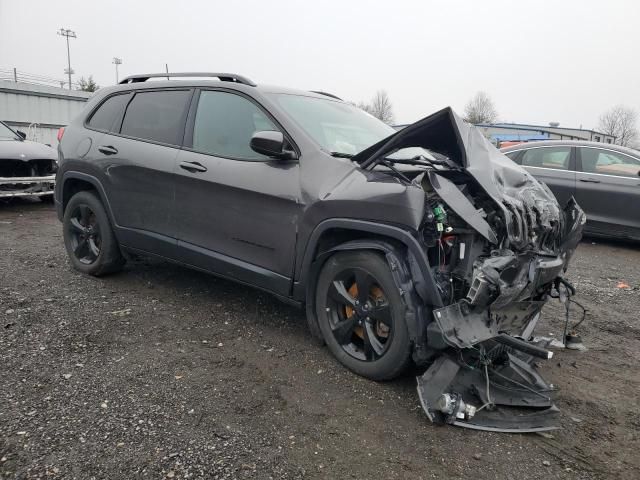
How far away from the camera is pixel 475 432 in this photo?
8.51 feet

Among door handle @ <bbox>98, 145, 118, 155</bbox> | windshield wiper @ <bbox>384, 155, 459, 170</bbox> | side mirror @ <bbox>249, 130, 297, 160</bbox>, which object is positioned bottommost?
door handle @ <bbox>98, 145, 118, 155</bbox>

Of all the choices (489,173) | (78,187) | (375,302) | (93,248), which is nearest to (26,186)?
(78,187)

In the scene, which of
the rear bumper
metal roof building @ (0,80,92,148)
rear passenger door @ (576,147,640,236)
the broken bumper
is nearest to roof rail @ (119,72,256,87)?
the broken bumper

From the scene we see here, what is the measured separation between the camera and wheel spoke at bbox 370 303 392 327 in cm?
285

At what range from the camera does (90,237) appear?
480 cm

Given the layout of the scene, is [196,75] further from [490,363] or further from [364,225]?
[490,363]

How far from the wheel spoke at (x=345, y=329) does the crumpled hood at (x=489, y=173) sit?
3.13 feet

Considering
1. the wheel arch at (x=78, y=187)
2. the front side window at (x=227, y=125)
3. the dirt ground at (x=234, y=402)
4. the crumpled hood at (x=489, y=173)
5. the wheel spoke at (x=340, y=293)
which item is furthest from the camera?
the wheel arch at (x=78, y=187)

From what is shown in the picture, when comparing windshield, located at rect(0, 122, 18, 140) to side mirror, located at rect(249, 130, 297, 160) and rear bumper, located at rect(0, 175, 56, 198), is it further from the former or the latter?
side mirror, located at rect(249, 130, 297, 160)

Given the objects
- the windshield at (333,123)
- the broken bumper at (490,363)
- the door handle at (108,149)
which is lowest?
the broken bumper at (490,363)

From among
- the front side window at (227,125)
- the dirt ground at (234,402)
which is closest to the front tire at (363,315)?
the dirt ground at (234,402)

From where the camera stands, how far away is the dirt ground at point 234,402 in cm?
230

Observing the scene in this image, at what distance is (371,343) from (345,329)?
0.21 m

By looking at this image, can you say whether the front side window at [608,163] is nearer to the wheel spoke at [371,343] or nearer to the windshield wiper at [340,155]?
the windshield wiper at [340,155]
